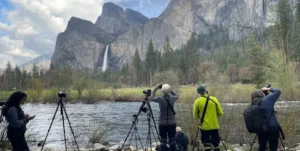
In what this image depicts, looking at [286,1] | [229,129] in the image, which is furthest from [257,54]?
[229,129]

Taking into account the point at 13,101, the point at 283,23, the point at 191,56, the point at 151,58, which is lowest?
the point at 13,101

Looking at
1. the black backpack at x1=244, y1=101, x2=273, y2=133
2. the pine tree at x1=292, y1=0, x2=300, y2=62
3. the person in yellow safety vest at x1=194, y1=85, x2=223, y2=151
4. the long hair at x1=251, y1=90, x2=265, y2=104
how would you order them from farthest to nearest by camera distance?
the pine tree at x1=292, y1=0, x2=300, y2=62, the person in yellow safety vest at x1=194, y1=85, x2=223, y2=151, the long hair at x1=251, y1=90, x2=265, y2=104, the black backpack at x1=244, y1=101, x2=273, y2=133

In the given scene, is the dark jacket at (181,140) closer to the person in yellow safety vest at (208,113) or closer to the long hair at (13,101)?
the person in yellow safety vest at (208,113)

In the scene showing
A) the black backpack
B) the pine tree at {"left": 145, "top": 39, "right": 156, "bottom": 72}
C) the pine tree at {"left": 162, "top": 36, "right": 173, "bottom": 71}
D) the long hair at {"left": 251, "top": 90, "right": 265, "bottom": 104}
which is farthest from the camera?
the pine tree at {"left": 145, "top": 39, "right": 156, "bottom": 72}

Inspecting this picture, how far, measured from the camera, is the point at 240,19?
170 meters

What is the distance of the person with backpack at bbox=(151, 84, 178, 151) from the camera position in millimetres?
6668

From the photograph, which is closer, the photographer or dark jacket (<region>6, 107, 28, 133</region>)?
dark jacket (<region>6, 107, 28, 133</region>)

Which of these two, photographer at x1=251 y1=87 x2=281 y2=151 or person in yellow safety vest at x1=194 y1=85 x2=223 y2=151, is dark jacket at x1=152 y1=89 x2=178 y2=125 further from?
photographer at x1=251 y1=87 x2=281 y2=151

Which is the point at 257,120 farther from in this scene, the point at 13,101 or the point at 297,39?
the point at 297,39

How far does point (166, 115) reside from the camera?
6.71 m

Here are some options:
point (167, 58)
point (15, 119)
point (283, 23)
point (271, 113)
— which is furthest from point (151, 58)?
point (15, 119)

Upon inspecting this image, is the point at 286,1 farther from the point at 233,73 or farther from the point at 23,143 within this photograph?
the point at 23,143

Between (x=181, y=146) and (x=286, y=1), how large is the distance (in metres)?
51.2

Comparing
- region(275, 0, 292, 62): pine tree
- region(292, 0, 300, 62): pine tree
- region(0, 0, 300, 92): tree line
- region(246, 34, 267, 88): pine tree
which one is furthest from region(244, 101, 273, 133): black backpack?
region(292, 0, 300, 62): pine tree
